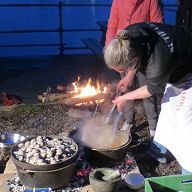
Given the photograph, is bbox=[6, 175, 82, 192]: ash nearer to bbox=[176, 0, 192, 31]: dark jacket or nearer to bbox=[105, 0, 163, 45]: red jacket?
bbox=[105, 0, 163, 45]: red jacket

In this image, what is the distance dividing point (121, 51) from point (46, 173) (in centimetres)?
143

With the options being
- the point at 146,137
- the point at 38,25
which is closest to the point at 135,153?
the point at 146,137

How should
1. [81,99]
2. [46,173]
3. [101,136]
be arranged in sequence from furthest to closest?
[81,99] < [101,136] < [46,173]

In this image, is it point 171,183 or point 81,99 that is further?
point 81,99

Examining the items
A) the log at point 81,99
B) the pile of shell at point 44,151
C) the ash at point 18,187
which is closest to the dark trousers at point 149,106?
the log at point 81,99

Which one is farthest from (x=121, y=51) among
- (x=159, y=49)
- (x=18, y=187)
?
(x=18, y=187)

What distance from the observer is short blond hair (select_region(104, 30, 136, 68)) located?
2.66 meters

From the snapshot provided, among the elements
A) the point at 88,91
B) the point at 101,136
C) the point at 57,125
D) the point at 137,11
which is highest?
the point at 137,11

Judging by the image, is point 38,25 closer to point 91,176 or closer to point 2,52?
point 2,52

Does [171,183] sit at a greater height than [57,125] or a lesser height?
greater

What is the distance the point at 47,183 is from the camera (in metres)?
3.11

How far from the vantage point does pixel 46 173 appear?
303 centimetres

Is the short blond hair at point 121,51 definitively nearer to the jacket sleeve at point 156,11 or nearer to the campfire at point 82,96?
the jacket sleeve at point 156,11

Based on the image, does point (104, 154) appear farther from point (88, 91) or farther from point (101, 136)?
point (88, 91)
